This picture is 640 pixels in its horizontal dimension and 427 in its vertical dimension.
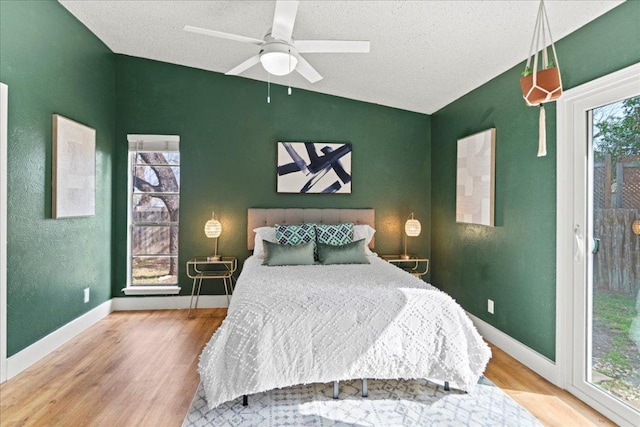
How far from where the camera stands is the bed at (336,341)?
2.32 metres

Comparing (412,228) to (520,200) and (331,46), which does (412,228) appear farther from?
(331,46)

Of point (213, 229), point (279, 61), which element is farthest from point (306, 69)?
point (213, 229)

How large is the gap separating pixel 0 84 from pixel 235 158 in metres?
2.43

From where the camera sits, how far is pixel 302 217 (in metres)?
4.77

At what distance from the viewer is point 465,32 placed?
286 centimetres

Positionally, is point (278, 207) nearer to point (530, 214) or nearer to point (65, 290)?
point (65, 290)

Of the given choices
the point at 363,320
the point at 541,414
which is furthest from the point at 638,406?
the point at 363,320

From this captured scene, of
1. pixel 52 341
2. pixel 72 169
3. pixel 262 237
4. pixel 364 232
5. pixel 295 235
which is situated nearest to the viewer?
pixel 52 341

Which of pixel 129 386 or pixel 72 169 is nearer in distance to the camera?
pixel 129 386

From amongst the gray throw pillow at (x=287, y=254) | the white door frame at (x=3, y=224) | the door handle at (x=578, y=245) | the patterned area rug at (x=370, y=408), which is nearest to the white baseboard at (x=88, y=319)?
the white door frame at (x=3, y=224)

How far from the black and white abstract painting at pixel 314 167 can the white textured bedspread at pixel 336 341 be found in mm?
2302

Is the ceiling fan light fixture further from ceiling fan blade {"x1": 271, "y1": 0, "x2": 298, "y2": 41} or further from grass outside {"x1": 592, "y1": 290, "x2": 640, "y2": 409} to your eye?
grass outside {"x1": 592, "y1": 290, "x2": 640, "y2": 409}

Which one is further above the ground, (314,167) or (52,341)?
(314,167)

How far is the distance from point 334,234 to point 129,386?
7.94 ft
